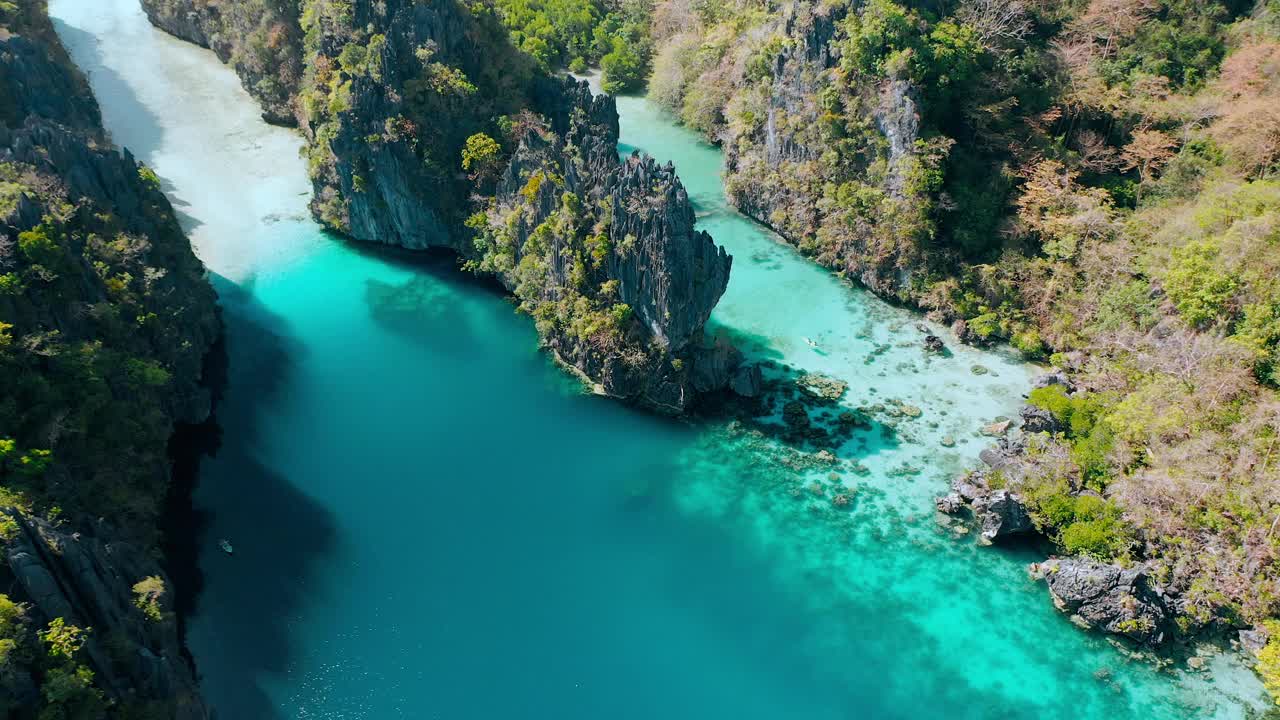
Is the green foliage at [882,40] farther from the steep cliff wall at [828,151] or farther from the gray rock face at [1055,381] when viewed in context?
the gray rock face at [1055,381]

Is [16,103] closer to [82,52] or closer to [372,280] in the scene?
[372,280]

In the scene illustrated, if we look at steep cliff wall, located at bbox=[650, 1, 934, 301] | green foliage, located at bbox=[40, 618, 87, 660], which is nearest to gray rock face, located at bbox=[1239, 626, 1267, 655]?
steep cliff wall, located at bbox=[650, 1, 934, 301]

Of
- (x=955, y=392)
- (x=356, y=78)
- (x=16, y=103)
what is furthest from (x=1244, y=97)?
(x=16, y=103)

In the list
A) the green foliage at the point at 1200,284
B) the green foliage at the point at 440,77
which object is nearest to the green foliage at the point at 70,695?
the green foliage at the point at 440,77

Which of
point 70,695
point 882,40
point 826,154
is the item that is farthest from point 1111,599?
point 70,695

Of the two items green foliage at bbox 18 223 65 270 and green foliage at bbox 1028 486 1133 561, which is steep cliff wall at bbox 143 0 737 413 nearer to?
green foliage at bbox 1028 486 1133 561
